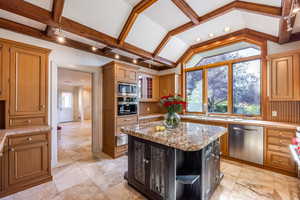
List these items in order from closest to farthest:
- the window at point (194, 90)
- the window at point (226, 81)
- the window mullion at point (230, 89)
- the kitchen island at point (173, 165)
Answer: the kitchen island at point (173, 165) → the window at point (226, 81) → the window mullion at point (230, 89) → the window at point (194, 90)

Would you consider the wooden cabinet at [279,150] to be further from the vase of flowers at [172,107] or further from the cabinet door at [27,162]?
the cabinet door at [27,162]

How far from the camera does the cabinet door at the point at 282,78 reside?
8.80 feet

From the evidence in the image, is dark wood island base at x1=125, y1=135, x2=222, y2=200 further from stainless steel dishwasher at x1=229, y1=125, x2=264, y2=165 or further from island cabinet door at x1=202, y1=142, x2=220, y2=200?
stainless steel dishwasher at x1=229, y1=125, x2=264, y2=165

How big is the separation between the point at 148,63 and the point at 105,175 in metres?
3.79

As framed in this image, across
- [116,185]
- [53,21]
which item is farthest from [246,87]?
[53,21]

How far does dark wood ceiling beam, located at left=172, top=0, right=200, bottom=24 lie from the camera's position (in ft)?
8.36

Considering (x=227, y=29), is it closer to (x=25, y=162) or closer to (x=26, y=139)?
(x=26, y=139)

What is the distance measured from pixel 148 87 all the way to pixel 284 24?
12.3 feet

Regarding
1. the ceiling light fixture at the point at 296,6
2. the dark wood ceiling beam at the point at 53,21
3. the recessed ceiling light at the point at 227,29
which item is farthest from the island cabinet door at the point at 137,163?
the recessed ceiling light at the point at 227,29

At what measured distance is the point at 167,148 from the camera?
162 centimetres

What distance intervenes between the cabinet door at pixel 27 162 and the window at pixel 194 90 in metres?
4.23

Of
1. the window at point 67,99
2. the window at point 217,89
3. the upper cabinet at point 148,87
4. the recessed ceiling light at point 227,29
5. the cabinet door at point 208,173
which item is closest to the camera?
the cabinet door at point 208,173

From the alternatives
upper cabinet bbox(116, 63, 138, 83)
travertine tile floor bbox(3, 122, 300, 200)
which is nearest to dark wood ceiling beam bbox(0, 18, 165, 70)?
upper cabinet bbox(116, 63, 138, 83)

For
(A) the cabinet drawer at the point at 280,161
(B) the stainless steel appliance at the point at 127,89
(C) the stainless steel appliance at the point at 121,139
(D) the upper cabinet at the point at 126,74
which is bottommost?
(A) the cabinet drawer at the point at 280,161
